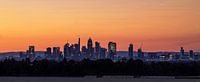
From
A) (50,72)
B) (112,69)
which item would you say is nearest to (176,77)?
(112,69)

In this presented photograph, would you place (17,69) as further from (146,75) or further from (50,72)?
(146,75)

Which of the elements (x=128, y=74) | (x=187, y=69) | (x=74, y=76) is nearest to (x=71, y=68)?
(x=74, y=76)

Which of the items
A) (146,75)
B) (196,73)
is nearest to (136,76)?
(146,75)

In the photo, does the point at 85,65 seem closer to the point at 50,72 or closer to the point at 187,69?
the point at 50,72

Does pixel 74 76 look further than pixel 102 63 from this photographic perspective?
No

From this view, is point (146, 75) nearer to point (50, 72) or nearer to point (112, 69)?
point (112, 69)

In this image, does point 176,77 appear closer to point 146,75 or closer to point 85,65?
point 146,75
